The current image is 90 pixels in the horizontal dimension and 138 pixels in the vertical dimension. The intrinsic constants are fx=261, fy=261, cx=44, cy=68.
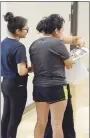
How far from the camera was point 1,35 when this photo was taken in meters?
2.93

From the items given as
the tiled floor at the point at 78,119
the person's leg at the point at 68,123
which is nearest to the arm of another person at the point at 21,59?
the person's leg at the point at 68,123

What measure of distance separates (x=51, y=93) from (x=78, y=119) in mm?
1468

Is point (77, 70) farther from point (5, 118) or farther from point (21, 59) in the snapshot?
point (5, 118)

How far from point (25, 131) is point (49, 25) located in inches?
57.6

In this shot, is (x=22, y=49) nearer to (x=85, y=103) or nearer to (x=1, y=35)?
(x=1, y=35)

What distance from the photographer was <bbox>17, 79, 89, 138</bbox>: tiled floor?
294 centimetres

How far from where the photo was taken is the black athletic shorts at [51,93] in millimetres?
2024

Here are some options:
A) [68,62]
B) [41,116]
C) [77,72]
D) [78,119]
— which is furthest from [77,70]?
[78,119]

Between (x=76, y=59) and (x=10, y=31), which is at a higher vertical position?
(x=10, y=31)

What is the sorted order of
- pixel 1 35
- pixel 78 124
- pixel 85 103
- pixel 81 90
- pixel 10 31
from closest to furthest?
pixel 10 31, pixel 1 35, pixel 78 124, pixel 85 103, pixel 81 90

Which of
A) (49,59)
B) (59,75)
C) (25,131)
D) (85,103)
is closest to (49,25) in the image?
(49,59)


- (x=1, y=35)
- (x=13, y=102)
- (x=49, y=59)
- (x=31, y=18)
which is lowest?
(x=13, y=102)

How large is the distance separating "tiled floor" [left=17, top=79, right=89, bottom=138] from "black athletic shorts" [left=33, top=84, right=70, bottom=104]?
0.94 metres

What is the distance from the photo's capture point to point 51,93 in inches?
79.8
